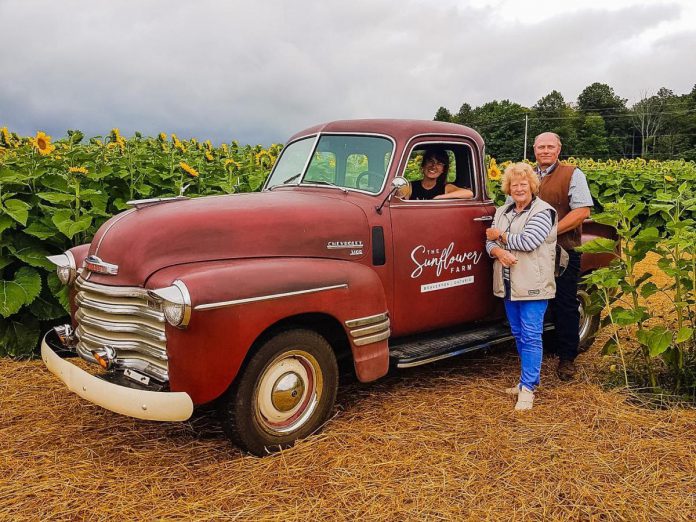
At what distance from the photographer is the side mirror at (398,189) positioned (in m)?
3.92

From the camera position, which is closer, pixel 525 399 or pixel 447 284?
pixel 525 399

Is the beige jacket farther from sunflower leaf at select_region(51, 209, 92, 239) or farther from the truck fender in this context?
sunflower leaf at select_region(51, 209, 92, 239)

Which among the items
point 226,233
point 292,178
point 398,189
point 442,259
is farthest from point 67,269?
point 442,259

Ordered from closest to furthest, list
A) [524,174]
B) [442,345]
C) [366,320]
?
[366,320] → [524,174] → [442,345]

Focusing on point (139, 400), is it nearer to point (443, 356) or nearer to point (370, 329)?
Answer: point (370, 329)

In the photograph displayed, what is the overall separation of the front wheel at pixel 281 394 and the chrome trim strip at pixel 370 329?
20cm

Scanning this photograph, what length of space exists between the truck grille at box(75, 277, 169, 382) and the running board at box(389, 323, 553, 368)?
160 centimetres

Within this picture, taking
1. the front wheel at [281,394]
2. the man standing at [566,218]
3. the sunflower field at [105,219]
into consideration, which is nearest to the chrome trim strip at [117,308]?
the front wheel at [281,394]

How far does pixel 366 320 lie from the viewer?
3771mm

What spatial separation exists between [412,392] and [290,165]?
77.5 inches

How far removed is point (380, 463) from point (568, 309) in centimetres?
226

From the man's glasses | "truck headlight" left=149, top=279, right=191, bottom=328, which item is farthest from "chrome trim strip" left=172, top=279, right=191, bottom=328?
the man's glasses

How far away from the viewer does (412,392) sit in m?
4.56

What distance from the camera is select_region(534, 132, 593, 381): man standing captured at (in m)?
4.64
